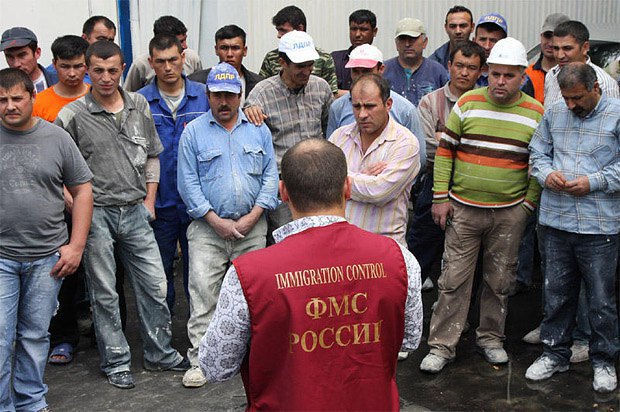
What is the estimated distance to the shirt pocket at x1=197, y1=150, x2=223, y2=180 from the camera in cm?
600

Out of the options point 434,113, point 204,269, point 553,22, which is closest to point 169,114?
point 204,269

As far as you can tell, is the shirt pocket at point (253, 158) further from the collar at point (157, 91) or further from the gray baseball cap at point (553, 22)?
the gray baseball cap at point (553, 22)

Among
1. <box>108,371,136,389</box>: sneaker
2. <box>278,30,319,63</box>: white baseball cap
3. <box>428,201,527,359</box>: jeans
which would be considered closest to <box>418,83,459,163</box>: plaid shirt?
<box>428,201,527,359</box>: jeans

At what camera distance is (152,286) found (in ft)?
20.1

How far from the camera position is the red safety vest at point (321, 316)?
3.02 m

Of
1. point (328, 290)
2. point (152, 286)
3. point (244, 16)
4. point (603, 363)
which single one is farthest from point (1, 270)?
point (244, 16)

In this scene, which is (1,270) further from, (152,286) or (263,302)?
(263,302)

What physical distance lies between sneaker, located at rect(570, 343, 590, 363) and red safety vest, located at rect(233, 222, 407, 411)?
3.54 meters

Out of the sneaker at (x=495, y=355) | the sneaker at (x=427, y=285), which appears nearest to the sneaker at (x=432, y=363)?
the sneaker at (x=495, y=355)

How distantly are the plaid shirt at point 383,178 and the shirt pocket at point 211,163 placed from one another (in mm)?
827

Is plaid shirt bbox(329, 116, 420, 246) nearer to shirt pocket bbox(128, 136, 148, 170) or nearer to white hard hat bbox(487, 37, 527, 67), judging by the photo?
white hard hat bbox(487, 37, 527, 67)

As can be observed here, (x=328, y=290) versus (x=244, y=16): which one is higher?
(x=244, y=16)

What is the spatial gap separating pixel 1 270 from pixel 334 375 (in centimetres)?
291

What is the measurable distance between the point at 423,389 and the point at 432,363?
0.99 ft
